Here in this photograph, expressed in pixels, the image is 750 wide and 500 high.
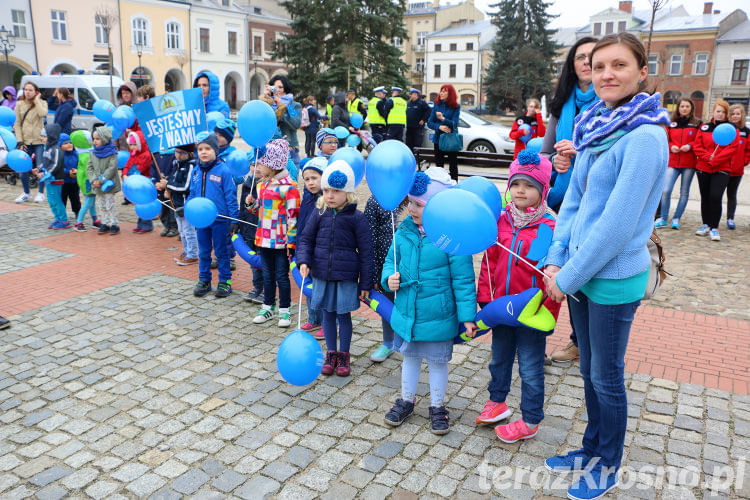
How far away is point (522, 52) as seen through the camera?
43750 mm

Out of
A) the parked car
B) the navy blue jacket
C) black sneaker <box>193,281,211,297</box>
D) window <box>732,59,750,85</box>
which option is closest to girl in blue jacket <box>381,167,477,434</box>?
the navy blue jacket

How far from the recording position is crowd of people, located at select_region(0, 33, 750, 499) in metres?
2.49

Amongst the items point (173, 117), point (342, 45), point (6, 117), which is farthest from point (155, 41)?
point (173, 117)

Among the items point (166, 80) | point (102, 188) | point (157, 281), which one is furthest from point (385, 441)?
point (166, 80)

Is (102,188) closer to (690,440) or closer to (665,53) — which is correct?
(690,440)

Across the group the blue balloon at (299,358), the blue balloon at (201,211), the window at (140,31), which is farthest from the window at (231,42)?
the blue balloon at (299,358)

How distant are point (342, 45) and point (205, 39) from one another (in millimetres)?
20592

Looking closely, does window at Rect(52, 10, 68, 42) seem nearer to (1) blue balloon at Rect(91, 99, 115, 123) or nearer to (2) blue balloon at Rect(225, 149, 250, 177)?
(1) blue balloon at Rect(91, 99, 115, 123)

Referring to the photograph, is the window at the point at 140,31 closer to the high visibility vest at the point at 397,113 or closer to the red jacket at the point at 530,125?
the high visibility vest at the point at 397,113

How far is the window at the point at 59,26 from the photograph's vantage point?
36.4 m

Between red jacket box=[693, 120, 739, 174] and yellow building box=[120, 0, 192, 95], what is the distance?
37.0 metres

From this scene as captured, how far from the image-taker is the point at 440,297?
3441mm

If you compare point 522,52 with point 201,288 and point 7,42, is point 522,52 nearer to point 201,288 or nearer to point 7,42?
point 7,42

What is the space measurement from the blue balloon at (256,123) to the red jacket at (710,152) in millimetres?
6669
